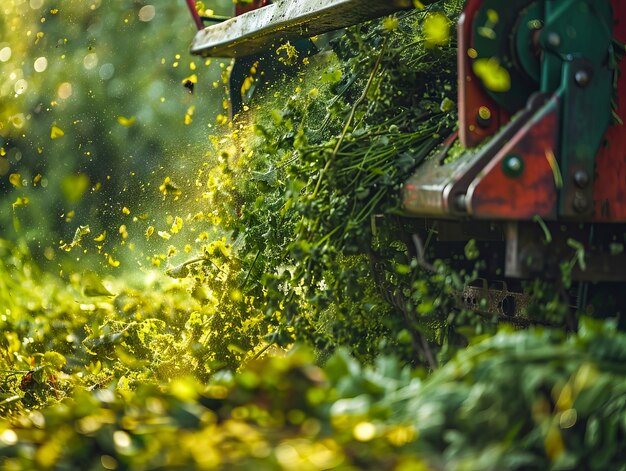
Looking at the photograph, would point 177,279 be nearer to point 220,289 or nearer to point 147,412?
point 220,289

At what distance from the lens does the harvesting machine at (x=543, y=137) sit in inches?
114

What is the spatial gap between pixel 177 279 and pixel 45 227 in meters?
4.16

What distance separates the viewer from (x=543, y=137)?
2.90 metres

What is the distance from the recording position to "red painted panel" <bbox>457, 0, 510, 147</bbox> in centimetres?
303

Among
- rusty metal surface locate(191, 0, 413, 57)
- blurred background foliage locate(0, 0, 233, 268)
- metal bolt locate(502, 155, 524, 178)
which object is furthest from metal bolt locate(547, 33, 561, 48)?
blurred background foliage locate(0, 0, 233, 268)

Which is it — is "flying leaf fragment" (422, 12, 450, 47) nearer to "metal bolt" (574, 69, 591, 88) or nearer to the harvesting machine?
the harvesting machine

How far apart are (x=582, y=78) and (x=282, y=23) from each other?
1709 mm

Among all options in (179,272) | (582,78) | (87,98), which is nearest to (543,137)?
(582,78)

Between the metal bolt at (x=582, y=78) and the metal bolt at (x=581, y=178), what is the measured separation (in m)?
0.23

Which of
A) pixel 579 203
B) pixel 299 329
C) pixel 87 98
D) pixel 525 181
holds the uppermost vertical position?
pixel 525 181

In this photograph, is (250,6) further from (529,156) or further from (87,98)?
(87,98)

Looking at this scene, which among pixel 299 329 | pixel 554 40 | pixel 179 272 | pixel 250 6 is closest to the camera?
pixel 554 40

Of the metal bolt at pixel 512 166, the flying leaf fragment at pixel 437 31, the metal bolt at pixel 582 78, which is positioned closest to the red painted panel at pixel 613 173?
the metal bolt at pixel 582 78

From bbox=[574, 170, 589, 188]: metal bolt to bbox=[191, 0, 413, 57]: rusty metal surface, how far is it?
3.15 feet
